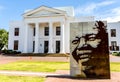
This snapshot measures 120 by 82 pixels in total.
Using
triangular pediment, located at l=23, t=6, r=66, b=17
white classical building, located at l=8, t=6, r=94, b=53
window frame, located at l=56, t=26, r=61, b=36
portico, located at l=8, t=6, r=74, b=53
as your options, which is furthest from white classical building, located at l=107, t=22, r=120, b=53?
triangular pediment, located at l=23, t=6, r=66, b=17

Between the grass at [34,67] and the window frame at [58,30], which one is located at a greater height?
the window frame at [58,30]

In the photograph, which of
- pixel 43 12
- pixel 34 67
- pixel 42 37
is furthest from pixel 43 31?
pixel 34 67

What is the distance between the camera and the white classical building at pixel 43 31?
34938 millimetres

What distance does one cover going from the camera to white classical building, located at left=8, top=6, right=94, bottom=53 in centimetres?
3494

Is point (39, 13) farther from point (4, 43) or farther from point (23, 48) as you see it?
point (4, 43)

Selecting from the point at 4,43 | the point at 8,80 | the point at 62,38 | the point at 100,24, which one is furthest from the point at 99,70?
the point at 4,43

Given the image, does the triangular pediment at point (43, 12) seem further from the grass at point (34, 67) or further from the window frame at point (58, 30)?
the grass at point (34, 67)

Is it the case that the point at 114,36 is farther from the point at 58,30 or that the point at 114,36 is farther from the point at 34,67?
the point at 34,67

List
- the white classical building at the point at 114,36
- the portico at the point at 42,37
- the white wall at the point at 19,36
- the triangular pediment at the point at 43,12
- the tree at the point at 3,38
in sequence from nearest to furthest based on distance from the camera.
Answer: the portico at the point at 42,37 → the triangular pediment at the point at 43,12 → the white classical building at the point at 114,36 → the white wall at the point at 19,36 → the tree at the point at 3,38

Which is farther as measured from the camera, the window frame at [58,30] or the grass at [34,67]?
the window frame at [58,30]

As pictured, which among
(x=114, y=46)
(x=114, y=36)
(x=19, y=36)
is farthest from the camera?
(x=19, y=36)

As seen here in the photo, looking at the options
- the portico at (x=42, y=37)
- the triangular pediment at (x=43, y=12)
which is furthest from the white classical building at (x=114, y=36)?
the triangular pediment at (x=43, y=12)

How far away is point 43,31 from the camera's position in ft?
125

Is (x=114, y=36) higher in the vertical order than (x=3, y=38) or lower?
higher
